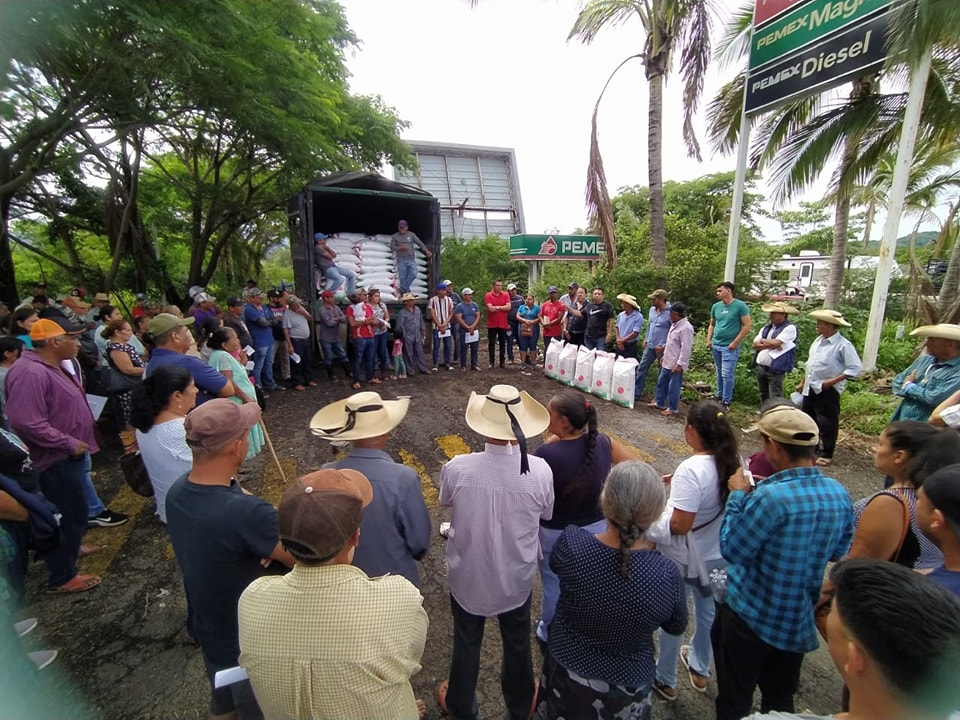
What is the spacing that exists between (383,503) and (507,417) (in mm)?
601

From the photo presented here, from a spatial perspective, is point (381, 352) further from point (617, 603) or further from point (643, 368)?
point (617, 603)

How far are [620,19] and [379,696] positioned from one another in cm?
1182

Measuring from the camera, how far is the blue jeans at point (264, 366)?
6.88 metres

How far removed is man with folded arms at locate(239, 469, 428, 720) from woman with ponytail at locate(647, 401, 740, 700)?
1.20m

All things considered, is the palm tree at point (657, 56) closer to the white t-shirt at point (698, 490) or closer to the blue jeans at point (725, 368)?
the blue jeans at point (725, 368)

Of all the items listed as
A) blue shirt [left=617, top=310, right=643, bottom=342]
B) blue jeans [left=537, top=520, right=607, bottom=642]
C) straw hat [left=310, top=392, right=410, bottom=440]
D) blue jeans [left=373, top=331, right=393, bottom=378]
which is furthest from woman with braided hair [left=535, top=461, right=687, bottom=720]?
blue jeans [left=373, top=331, right=393, bottom=378]

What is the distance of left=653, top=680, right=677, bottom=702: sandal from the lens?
7.33 feet

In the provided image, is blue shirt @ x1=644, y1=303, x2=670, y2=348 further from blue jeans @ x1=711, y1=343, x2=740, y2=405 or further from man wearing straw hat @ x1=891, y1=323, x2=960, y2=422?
man wearing straw hat @ x1=891, y1=323, x2=960, y2=422

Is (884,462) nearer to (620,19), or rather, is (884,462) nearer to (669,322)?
(669,322)

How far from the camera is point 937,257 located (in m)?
15.4

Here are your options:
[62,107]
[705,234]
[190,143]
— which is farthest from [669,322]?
[190,143]

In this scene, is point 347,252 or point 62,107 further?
point 347,252

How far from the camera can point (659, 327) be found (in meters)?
6.64

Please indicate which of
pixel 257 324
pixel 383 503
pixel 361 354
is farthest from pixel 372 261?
pixel 383 503
